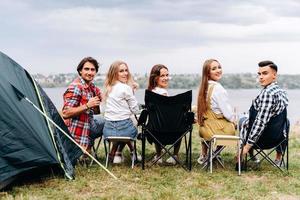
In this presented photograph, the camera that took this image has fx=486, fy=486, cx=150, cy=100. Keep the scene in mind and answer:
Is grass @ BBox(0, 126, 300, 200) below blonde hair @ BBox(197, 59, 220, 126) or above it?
below

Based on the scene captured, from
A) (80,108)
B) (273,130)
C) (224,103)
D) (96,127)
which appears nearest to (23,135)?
(80,108)

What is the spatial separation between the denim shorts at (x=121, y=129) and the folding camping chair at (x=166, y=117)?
35 centimetres

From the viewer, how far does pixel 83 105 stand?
21.8 feet

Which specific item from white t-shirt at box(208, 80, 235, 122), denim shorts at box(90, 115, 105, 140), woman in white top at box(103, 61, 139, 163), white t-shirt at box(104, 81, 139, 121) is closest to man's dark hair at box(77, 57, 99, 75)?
woman in white top at box(103, 61, 139, 163)

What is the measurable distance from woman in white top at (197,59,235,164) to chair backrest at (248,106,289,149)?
1.08 ft

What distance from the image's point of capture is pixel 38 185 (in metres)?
5.48

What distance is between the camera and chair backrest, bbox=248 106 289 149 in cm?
645

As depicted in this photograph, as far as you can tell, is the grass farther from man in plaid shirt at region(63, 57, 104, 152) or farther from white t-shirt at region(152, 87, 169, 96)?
white t-shirt at region(152, 87, 169, 96)

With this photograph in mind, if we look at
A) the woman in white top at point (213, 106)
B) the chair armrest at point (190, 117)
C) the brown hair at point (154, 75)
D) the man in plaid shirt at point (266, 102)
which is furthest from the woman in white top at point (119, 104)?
the man in plaid shirt at point (266, 102)

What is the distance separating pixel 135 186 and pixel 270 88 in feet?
7.56

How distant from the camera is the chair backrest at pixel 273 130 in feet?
21.1

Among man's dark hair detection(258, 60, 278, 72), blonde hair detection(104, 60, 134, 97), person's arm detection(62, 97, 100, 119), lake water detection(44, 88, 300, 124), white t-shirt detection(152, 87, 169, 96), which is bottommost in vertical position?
lake water detection(44, 88, 300, 124)

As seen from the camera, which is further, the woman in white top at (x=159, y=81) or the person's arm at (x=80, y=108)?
the woman in white top at (x=159, y=81)

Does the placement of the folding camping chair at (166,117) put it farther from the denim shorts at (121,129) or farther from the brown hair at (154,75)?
the brown hair at (154,75)
